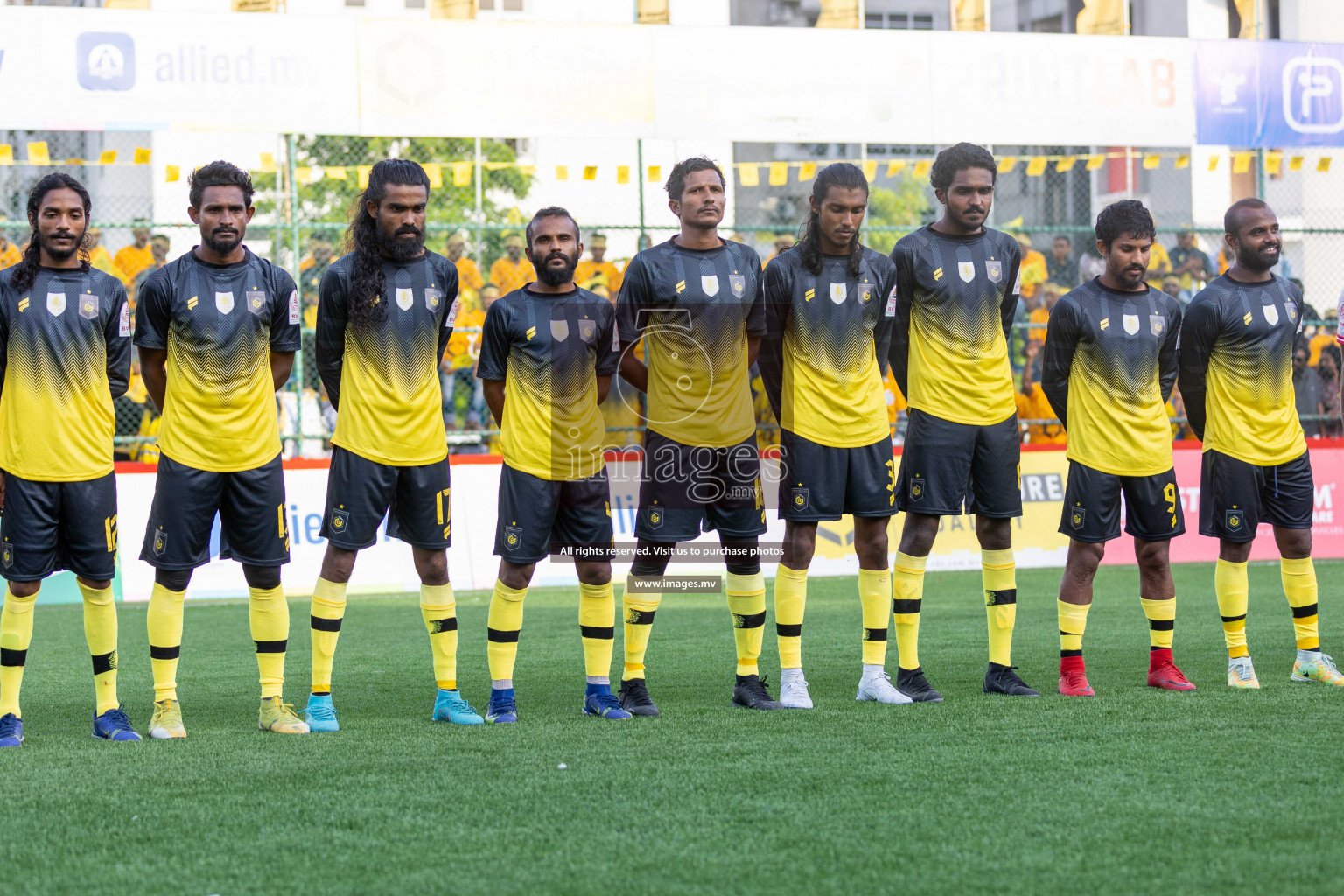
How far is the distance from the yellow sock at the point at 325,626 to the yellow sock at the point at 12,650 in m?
1.14

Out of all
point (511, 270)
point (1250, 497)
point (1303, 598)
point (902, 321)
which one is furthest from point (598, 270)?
point (1303, 598)

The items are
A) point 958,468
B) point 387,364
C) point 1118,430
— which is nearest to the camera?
point 387,364

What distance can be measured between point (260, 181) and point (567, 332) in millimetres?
17796

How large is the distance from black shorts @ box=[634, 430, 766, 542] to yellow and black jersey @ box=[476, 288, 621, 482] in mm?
276

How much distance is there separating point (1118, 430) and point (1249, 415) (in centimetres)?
71

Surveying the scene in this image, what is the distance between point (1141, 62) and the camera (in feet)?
48.5

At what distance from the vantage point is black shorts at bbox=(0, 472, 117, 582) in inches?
226

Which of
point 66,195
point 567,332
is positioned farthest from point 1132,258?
point 66,195

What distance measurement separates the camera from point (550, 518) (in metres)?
6.11

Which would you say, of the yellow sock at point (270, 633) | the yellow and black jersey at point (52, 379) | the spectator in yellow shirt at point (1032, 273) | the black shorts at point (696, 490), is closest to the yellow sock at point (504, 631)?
the black shorts at point (696, 490)

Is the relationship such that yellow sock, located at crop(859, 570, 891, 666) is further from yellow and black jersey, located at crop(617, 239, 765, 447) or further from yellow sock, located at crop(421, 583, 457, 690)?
yellow sock, located at crop(421, 583, 457, 690)

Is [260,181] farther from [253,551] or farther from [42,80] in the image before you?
[253,551]

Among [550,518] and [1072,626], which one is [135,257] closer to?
[550,518]

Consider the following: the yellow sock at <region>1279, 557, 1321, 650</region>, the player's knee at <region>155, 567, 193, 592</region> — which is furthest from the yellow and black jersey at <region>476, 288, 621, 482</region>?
the yellow sock at <region>1279, 557, 1321, 650</region>
